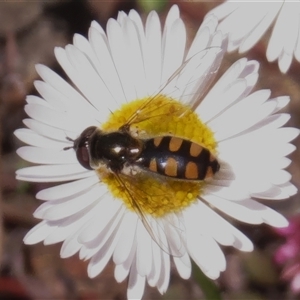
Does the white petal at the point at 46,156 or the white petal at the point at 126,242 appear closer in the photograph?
the white petal at the point at 126,242

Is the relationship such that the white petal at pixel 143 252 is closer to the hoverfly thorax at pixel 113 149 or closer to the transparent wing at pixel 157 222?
the transparent wing at pixel 157 222

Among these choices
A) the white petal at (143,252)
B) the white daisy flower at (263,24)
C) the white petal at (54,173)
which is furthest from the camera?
the white daisy flower at (263,24)

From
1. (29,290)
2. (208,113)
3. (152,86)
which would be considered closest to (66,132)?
(152,86)

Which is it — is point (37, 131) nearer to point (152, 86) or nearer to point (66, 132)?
point (66, 132)

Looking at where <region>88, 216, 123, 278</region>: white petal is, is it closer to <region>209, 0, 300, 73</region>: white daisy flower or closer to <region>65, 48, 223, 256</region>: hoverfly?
<region>65, 48, 223, 256</region>: hoverfly

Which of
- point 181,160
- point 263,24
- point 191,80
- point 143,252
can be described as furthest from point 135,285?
point 263,24

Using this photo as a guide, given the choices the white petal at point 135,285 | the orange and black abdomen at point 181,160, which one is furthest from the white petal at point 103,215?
the orange and black abdomen at point 181,160

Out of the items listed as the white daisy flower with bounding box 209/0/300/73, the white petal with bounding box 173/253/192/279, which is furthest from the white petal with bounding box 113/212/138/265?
the white daisy flower with bounding box 209/0/300/73

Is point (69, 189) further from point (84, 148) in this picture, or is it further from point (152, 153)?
point (152, 153)
